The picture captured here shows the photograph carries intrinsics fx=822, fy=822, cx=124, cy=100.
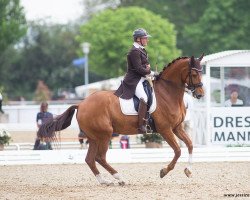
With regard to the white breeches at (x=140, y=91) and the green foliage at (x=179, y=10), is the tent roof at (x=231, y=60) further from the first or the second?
the green foliage at (x=179, y=10)

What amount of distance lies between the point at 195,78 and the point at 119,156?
4.92 metres

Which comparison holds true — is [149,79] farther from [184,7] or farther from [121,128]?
[184,7]

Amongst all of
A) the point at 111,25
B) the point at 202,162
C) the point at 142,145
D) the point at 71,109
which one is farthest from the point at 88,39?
the point at 71,109

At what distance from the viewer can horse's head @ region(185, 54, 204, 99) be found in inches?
531

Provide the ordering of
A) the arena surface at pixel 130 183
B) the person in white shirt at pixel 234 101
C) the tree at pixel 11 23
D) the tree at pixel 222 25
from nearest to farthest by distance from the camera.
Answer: the arena surface at pixel 130 183 → the person in white shirt at pixel 234 101 → the tree at pixel 11 23 → the tree at pixel 222 25

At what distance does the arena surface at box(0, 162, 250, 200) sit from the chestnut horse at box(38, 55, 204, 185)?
538mm

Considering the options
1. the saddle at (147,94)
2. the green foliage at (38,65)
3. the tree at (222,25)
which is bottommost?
the saddle at (147,94)

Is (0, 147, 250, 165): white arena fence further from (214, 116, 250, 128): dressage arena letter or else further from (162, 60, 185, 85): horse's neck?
(162, 60, 185, 85): horse's neck

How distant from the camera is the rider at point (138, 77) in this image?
529 inches

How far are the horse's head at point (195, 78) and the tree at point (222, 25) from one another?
155 ft

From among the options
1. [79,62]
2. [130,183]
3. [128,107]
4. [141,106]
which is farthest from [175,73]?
A: [79,62]

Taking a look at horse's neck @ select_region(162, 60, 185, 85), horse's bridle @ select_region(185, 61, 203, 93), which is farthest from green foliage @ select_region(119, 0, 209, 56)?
horse's bridle @ select_region(185, 61, 203, 93)

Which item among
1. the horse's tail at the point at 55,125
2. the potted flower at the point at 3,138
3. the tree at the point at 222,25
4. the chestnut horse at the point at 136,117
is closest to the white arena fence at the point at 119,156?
the potted flower at the point at 3,138

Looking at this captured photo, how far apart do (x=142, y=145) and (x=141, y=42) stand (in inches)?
404
